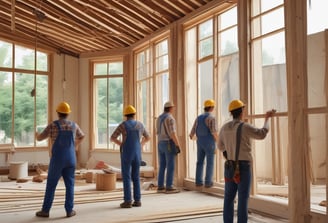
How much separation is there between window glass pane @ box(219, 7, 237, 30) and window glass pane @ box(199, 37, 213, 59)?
410 mm

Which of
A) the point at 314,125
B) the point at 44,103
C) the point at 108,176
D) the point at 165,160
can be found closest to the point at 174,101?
the point at 165,160

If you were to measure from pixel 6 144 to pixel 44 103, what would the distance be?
5.22 feet

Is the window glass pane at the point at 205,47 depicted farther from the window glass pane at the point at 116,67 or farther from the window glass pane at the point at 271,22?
the window glass pane at the point at 116,67

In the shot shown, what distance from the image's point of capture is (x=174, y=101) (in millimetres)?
7988

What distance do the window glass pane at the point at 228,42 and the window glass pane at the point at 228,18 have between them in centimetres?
12

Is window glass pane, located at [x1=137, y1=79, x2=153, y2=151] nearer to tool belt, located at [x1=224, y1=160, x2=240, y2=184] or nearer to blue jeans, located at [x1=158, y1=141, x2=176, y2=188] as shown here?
blue jeans, located at [x1=158, y1=141, x2=176, y2=188]

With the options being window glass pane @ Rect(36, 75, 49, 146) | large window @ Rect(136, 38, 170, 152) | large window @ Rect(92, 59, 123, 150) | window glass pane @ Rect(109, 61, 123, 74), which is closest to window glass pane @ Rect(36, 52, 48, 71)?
window glass pane @ Rect(36, 75, 49, 146)

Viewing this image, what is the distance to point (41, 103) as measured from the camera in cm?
1106

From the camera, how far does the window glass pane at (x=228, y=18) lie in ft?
21.8

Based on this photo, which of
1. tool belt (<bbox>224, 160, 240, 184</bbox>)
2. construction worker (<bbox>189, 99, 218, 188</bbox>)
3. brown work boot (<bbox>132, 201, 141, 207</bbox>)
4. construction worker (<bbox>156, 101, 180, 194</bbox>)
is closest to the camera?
tool belt (<bbox>224, 160, 240, 184</bbox>)

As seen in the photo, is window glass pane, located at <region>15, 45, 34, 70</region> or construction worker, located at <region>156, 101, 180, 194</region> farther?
window glass pane, located at <region>15, 45, 34, 70</region>

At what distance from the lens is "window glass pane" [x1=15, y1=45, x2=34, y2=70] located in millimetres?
10664

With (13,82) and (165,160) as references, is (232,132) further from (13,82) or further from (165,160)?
(13,82)

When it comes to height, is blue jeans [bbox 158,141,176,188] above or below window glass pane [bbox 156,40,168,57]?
below
